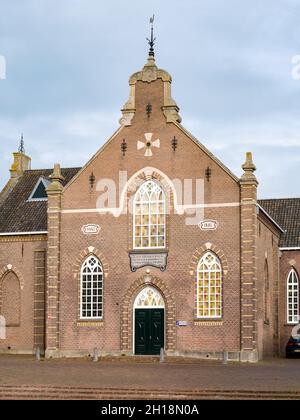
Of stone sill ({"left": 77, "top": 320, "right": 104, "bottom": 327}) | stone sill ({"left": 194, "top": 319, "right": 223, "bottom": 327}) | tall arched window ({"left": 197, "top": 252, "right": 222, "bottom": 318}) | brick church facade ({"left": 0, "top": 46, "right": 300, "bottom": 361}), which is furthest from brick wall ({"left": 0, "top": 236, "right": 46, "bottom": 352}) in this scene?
stone sill ({"left": 194, "top": 319, "right": 223, "bottom": 327})

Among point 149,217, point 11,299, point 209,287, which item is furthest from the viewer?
point 11,299

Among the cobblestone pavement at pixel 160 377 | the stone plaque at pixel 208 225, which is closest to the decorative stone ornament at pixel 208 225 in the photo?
the stone plaque at pixel 208 225

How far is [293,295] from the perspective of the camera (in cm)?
5147

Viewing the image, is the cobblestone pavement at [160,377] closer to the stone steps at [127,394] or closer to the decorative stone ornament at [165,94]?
the stone steps at [127,394]

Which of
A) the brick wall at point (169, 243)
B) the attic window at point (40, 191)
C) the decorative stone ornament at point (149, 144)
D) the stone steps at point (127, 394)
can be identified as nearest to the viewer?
the stone steps at point (127, 394)

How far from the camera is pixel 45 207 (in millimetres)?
52000

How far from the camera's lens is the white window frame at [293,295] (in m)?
51.3

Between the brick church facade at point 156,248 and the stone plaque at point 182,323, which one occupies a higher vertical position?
the brick church facade at point 156,248

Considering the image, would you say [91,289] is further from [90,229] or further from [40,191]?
[40,191]

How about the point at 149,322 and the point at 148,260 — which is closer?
the point at 149,322

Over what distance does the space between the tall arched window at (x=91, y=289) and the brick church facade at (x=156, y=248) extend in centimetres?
5

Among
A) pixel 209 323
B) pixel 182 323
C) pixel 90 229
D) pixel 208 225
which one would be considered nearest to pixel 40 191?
pixel 90 229

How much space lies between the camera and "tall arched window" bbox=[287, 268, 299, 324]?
51312 mm

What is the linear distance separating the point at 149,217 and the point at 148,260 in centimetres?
228
